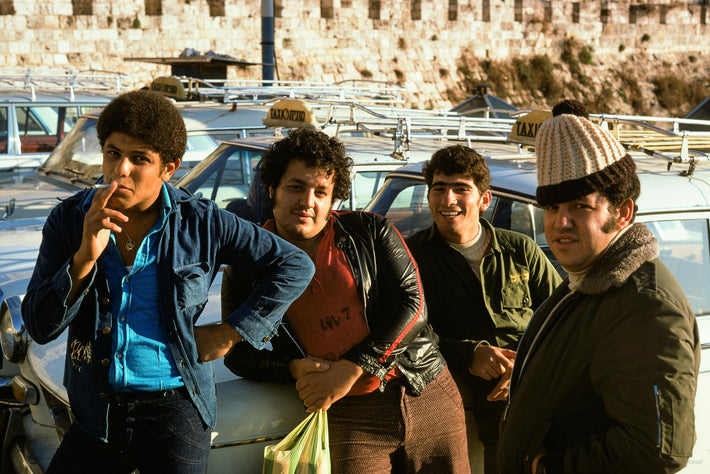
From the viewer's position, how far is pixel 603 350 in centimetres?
199

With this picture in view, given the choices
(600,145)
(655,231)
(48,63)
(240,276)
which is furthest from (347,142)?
(48,63)

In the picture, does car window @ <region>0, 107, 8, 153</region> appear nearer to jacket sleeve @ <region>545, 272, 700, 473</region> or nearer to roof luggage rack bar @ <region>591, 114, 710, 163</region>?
roof luggage rack bar @ <region>591, 114, 710, 163</region>

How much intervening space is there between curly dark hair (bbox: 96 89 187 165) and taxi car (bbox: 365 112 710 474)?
6.56 ft

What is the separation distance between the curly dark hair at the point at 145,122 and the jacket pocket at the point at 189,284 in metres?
0.30

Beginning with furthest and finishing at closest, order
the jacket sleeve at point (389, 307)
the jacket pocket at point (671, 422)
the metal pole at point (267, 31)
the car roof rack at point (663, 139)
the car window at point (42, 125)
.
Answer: the metal pole at point (267, 31)
the car window at point (42, 125)
the car roof rack at point (663, 139)
the jacket sleeve at point (389, 307)
the jacket pocket at point (671, 422)

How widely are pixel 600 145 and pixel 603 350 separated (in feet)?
1.65

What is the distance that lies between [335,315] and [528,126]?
2527 mm

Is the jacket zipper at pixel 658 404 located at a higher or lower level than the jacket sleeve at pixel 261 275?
lower

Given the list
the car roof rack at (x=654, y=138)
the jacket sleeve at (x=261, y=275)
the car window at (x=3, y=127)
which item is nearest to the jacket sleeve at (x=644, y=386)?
the jacket sleeve at (x=261, y=275)

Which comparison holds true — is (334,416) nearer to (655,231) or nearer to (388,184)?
(655,231)

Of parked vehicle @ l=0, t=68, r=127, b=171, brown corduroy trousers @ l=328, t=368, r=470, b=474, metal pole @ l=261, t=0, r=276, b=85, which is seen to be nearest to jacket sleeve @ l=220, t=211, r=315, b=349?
brown corduroy trousers @ l=328, t=368, r=470, b=474

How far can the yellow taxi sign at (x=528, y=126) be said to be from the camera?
15.6 ft

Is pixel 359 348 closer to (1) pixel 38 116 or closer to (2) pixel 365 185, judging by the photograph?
(2) pixel 365 185

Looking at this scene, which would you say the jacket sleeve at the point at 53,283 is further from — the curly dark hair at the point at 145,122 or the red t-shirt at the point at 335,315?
the red t-shirt at the point at 335,315
